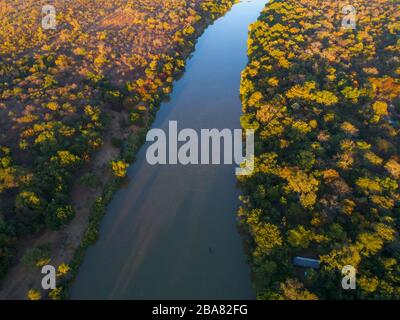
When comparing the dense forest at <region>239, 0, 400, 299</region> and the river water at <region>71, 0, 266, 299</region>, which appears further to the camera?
the river water at <region>71, 0, 266, 299</region>

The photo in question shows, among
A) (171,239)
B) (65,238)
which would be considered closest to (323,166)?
(171,239)

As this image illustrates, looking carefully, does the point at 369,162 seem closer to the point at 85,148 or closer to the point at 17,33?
the point at 85,148

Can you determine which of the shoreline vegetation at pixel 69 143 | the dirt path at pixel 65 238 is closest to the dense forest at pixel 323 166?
the shoreline vegetation at pixel 69 143

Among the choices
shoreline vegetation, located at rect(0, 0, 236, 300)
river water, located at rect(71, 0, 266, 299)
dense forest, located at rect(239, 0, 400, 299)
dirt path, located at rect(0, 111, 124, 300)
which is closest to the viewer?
dense forest, located at rect(239, 0, 400, 299)

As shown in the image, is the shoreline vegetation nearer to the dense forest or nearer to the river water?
the river water

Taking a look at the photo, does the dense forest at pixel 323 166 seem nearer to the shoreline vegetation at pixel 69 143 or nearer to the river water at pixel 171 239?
the river water at pixel 171 239

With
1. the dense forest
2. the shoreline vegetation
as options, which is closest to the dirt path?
the shoreline vegetation
